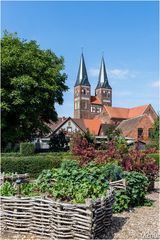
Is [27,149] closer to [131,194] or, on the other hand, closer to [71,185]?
[131,194]

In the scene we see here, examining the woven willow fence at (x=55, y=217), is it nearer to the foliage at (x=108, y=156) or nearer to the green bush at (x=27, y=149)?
the foliage at (x=108, y=156)

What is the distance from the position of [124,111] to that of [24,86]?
221 feet

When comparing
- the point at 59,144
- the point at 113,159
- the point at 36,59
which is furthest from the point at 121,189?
the point at 59,144

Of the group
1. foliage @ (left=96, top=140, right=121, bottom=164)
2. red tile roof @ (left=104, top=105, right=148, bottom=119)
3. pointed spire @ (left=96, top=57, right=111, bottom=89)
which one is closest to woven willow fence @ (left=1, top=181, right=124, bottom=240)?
foliage @ (left=96, top=140, right=121, bottom=164)

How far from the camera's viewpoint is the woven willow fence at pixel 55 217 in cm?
689

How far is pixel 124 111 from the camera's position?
94562 mm

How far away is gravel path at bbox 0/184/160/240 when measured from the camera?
749 cm

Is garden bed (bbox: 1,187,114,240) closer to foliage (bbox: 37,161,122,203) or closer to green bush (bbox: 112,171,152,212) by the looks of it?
foliage (bbox: 37,161,122,203)

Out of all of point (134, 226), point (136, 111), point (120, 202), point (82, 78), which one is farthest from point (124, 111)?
point (134, 226)

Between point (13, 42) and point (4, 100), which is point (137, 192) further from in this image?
point (13, 42)

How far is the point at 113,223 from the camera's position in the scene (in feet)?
28.0

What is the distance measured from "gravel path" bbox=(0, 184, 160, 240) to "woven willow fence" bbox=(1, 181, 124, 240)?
25cm

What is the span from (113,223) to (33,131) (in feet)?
85.2

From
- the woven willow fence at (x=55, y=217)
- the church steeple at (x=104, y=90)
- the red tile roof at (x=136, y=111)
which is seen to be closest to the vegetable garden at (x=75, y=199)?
the woven willow fence at (x=55, y=217)
